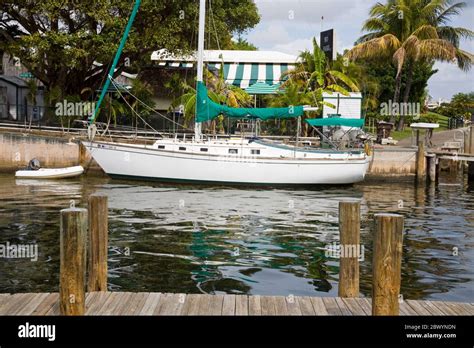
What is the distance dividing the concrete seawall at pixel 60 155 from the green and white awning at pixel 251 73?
44.9 feet

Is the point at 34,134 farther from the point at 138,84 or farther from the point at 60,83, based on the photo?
the point at 138,84

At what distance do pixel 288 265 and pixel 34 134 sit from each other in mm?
25757

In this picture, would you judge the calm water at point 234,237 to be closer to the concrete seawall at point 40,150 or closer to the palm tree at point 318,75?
the concrete seawall at point 40,150

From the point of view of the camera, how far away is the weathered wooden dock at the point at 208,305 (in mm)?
8531

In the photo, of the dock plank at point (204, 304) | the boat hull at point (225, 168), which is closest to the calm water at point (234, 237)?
the boat hull at point (225, 168)

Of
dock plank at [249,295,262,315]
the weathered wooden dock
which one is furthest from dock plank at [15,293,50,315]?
dock plank at [249,295,262,315]

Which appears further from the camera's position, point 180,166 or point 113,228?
point 180,166

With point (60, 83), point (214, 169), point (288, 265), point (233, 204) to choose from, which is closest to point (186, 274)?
point (288, 265)

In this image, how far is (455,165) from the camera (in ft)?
128

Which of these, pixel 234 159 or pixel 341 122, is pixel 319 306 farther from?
pixel 341 122

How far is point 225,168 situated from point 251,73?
65.0ft

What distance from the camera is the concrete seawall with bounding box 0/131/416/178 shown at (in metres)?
34.8

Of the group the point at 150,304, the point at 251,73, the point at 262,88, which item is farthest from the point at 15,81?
the point at 150,304

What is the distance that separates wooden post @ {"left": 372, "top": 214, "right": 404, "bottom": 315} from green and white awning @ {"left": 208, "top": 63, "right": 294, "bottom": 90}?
126 ft
